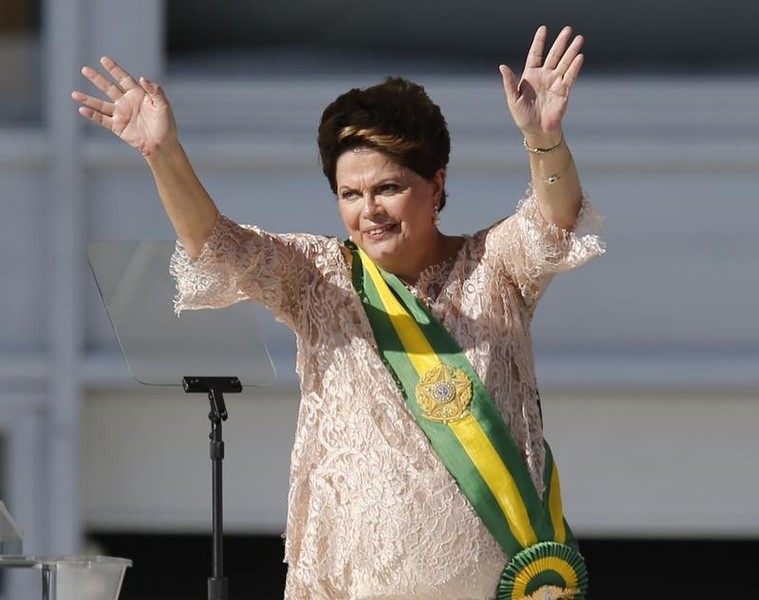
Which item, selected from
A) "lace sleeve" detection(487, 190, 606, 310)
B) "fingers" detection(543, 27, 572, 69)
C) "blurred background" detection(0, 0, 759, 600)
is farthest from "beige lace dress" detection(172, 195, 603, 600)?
"blurred background" detection(0, 0, 759, 600)

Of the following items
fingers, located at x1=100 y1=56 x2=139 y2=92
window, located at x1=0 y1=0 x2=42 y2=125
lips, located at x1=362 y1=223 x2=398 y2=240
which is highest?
window, located at x1=0 y1=0 x2=42 y2=125

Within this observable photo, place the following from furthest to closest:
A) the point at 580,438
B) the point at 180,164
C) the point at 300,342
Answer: the point at 580,438
the point at 300,342
the point at 180,164

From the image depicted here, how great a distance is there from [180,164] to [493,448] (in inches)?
26.8

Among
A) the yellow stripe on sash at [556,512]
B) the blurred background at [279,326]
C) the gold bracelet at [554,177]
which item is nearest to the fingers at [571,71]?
the gold bracelet at [554,177]

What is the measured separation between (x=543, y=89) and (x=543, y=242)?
244 millimetres

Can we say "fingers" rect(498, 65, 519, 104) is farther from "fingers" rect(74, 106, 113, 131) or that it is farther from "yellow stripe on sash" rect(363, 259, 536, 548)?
"fingers" rect(74, 106, 113, 131)

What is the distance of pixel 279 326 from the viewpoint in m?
5.38

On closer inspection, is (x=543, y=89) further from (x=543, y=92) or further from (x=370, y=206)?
(x=370, y=206)

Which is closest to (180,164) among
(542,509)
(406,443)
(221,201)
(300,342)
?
(300,342)

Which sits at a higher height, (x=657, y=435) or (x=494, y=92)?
(x=494, y=92)

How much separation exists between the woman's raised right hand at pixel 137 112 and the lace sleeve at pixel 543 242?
576mm

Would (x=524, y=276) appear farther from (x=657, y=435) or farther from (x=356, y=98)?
(x=657, y=435)

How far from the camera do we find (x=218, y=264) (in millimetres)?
2939

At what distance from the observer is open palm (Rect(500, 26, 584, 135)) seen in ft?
9.37
